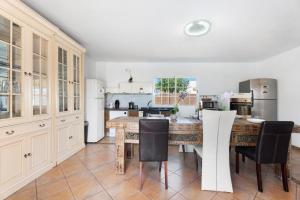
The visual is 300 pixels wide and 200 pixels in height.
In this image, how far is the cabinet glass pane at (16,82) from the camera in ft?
6.23

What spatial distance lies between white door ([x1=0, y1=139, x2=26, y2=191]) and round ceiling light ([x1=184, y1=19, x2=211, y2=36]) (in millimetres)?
2891

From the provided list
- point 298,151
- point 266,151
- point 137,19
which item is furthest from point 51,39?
point 298,151

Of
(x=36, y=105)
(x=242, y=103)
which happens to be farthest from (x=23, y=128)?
(x=242, y=103)

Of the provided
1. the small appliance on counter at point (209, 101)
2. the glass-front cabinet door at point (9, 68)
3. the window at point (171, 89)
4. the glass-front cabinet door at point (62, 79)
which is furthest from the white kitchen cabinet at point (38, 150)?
the small appliance on counter at point (209, 101)

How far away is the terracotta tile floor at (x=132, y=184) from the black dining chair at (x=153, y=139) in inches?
8.0

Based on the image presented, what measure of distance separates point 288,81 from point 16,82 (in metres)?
5.36

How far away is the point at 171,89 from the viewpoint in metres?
5.14

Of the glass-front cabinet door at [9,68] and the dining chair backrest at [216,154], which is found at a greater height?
the glass-front cabinet door at [9,68]

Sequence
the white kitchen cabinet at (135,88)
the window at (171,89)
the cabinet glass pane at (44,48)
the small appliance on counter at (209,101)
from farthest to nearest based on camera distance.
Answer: the window at (171,89)
the white kitchen cabinet at (135,88)
the small appliance on counter at (209,101)
the cabinet glass pane at (44,48)

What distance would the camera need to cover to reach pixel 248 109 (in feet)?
12.4

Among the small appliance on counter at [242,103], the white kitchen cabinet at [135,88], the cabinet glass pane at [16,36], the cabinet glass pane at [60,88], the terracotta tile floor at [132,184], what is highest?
the cabinet glass pane at [16,36]

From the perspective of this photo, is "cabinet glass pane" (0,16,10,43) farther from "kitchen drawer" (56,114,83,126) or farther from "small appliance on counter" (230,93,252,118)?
"small appliance on counter" (230,93,252,118)

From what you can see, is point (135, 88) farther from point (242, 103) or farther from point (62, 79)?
point (242, 103)

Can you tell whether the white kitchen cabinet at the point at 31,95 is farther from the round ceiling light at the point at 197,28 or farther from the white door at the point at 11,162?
the round ceiling light at the point at 197,28
